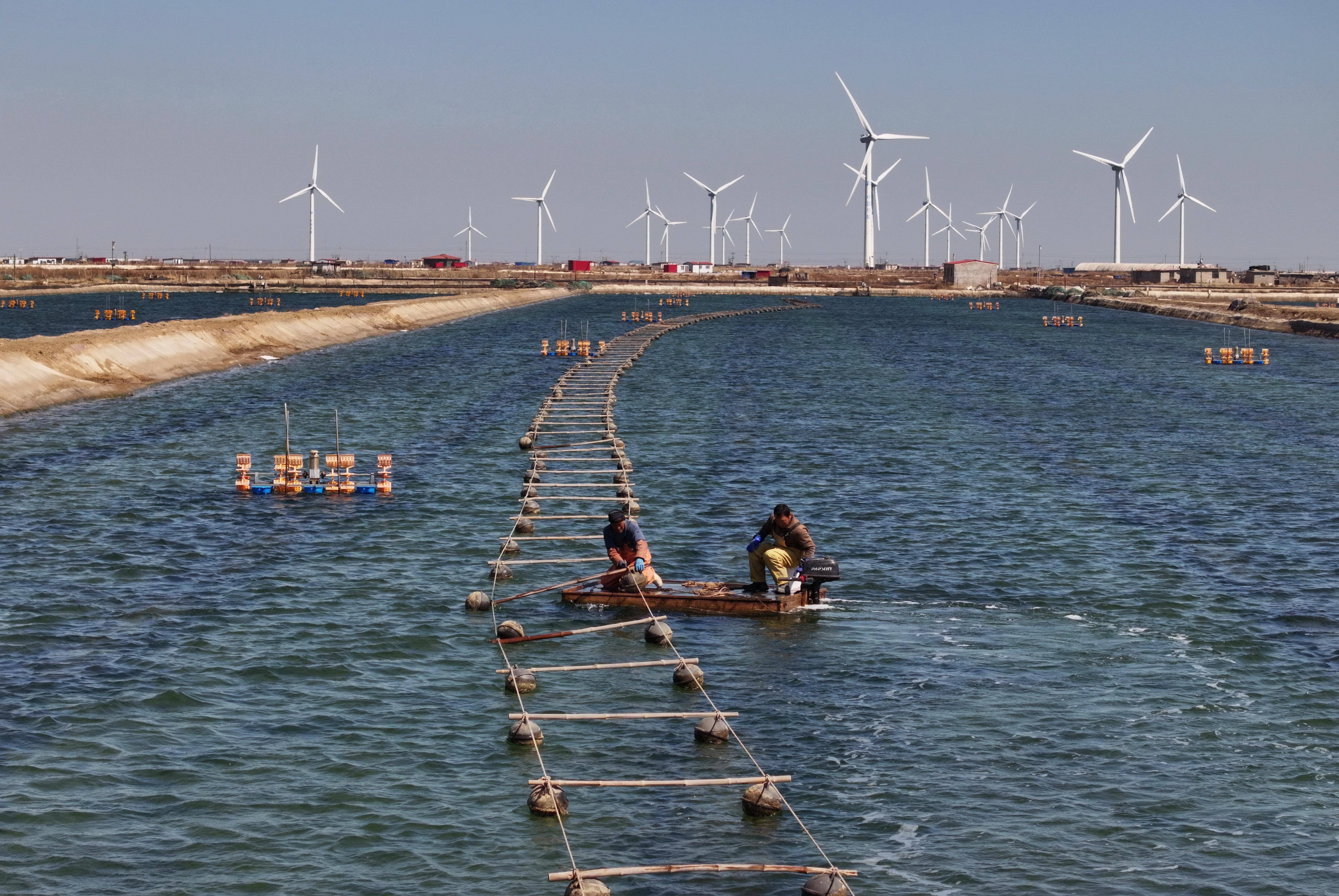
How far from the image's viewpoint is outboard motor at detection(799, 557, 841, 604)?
34.8 metres

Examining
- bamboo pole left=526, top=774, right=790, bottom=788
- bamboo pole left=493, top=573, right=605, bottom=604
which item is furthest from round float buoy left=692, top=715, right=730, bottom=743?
bamboo pole left=493, top=573, right=605, bottom=604

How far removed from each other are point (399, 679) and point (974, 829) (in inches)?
486

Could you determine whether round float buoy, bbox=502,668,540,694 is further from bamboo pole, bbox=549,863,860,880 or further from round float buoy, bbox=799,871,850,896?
round float buoy, bbox=799,871,850,896

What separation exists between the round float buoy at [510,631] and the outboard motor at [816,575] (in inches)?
270

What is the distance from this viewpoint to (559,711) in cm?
2814

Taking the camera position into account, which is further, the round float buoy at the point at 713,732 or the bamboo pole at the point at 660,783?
the round float buoy at the point at 713,732

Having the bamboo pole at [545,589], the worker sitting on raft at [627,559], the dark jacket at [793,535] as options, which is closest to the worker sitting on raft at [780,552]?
the dark jacket at [793,535]

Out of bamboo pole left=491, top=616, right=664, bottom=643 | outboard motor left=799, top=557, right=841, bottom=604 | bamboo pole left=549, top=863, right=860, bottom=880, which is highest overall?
outboard motor left=799, top=557, right=841, bottom=604

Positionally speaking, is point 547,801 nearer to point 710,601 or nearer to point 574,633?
point 574,633

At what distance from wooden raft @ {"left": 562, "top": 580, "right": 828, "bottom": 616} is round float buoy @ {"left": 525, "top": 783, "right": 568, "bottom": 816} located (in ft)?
40.0

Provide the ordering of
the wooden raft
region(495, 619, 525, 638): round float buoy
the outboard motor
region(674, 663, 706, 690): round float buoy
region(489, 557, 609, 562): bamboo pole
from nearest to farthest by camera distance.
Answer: region(674, 663, 706, 690): round float buoy → region(495, 619, 525, 638): round float buoy → the outboard motor → the wooden raft → region(489, 557, 609, 562): bamboo pole

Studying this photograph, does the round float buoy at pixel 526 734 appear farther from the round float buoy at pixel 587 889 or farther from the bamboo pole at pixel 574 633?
the bamboo pole at pixel 574 633

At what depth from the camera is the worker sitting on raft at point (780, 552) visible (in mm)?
35312

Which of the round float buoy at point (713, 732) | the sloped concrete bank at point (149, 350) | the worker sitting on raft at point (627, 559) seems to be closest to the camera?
the round float buoy at point (713, 732)
